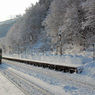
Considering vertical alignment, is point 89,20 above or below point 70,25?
below

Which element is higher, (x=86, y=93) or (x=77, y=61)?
(x=77, y=61)

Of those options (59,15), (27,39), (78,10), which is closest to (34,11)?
(27,39)

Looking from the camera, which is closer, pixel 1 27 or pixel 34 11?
pixel 34 11

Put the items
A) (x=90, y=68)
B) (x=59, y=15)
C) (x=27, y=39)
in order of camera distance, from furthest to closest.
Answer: (x=27, y=39) < (x=59, y=15) < (x=90, y=68)

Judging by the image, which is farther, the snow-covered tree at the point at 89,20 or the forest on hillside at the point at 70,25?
the forest on hillside at the point at 70,25

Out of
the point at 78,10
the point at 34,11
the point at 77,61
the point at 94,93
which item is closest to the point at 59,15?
the point at 78,10

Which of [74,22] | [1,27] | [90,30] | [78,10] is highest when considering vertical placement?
[1,27]

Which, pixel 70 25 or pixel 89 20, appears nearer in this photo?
pixel 89 20

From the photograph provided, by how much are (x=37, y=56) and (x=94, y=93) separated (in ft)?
51.6

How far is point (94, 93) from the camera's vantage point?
5.59 m

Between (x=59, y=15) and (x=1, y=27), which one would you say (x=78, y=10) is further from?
(x=1, y=27)

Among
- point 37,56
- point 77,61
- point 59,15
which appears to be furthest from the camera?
point 59,15

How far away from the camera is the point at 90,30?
2119cm

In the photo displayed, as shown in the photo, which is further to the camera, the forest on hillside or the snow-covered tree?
the forest on hillside
